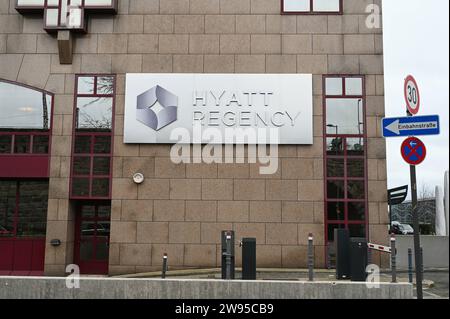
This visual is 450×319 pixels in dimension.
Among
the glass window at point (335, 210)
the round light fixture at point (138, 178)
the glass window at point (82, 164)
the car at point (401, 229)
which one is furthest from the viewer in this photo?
the car at point (401, 229)

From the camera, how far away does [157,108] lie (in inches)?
589

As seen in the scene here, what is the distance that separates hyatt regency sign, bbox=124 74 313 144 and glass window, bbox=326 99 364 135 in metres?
0.64

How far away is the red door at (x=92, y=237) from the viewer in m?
15.1

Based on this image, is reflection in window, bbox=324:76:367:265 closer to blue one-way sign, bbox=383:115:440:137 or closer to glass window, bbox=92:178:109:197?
blue one-way sign, bbox=383:115:440:137

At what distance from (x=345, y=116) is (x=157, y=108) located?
5.61m

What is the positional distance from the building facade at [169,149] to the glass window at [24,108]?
4 centimetres

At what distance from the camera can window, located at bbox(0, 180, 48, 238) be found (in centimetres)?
1515

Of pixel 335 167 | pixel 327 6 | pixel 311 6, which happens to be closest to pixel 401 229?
pixel 335 167

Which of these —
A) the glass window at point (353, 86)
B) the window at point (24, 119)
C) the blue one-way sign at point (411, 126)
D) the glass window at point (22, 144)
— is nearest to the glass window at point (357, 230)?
the glass window at point (353, 86)

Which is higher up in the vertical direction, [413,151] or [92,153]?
[92,153]

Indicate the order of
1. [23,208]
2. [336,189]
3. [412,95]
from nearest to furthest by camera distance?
1. [412,95]
2. [336,189]
3. [23,208]

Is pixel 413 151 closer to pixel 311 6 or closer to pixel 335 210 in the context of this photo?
pixel 335 210

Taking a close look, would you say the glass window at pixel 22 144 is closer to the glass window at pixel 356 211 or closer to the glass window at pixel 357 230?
the glass window at pixel 356 211
